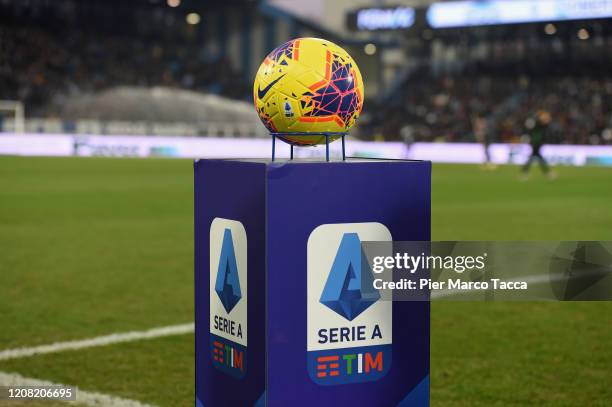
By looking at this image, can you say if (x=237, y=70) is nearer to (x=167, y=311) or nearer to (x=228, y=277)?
(x=167, y=311)

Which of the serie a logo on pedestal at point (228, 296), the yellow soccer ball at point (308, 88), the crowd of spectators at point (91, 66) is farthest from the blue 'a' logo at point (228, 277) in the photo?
the crowd of spectators at point (91, 66)

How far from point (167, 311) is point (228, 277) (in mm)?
3861

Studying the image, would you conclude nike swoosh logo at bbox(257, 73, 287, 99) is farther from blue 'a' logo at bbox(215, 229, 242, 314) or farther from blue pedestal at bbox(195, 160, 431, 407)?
blue 'a' logo at bbox(215, 229, 242, 314)

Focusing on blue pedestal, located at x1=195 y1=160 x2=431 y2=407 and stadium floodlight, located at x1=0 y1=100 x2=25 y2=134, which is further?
stadium floodlight, located at x1=0 y1=100 x2=25 y2=134

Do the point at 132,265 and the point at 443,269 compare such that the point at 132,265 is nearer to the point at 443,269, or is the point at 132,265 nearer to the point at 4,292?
the point at 4,292

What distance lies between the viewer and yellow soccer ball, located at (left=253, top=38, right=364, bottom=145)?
3.69 meters

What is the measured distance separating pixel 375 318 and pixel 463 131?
45350 mm

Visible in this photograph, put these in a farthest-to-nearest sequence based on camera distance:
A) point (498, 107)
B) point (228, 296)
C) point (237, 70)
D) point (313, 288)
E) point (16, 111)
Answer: point (237, 70)
point (498, 107)
point (16, 111)
point (228, 296)
point (313, 288)

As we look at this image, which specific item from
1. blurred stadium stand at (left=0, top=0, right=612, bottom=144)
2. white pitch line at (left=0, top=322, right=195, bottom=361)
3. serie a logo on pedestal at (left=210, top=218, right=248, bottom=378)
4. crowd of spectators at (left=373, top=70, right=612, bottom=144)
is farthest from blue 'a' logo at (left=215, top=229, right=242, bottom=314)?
crowd of spectators at (left=373, top=70, right=612, bottom=144)

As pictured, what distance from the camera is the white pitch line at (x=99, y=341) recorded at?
583 centimetres

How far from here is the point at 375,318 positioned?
11.5ft

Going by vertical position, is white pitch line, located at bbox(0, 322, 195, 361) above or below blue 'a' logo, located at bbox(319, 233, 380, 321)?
below

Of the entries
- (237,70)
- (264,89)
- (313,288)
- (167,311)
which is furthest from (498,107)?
(313,288)

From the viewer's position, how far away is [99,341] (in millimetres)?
6219
